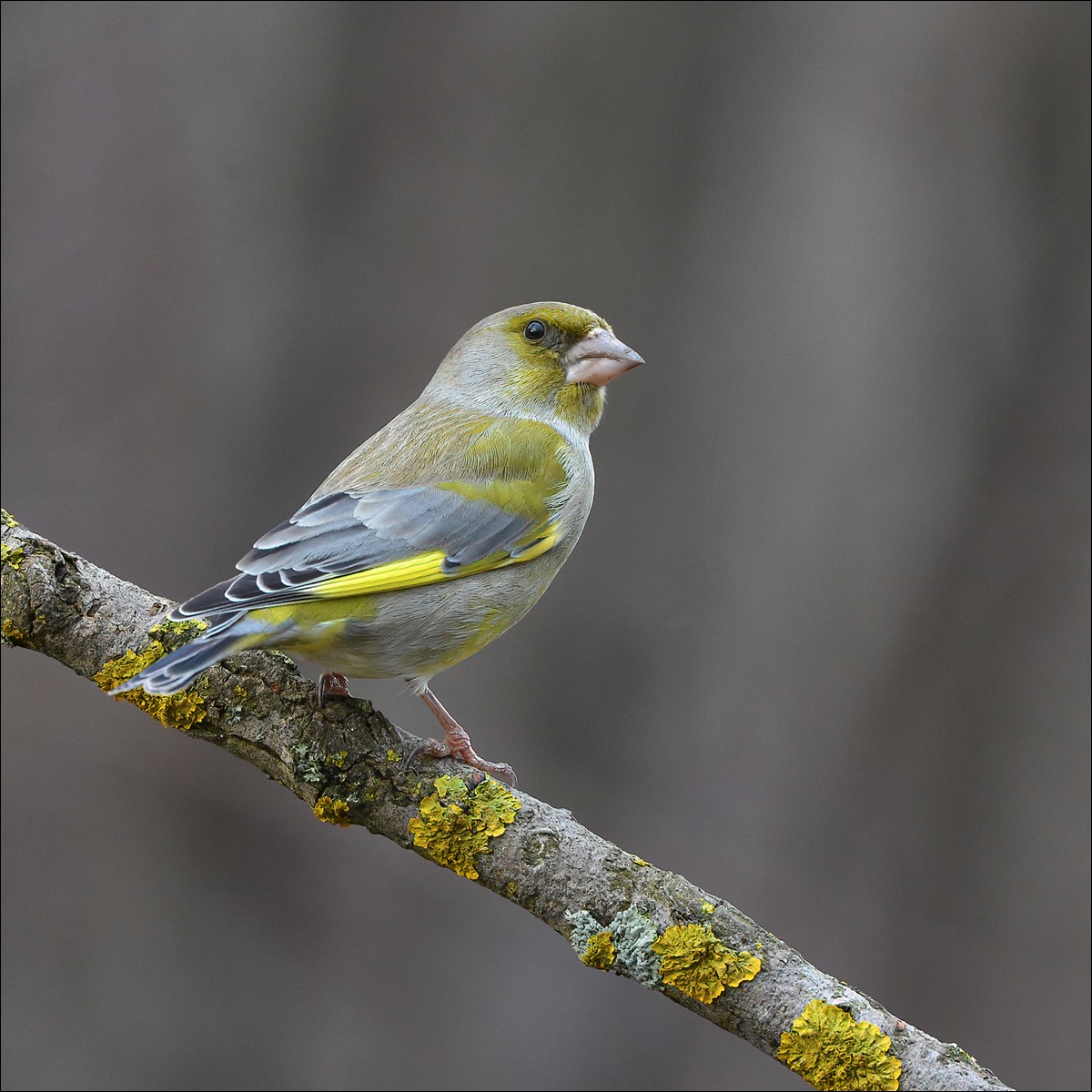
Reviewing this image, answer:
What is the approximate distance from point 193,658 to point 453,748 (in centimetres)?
62

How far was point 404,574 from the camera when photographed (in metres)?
2.51

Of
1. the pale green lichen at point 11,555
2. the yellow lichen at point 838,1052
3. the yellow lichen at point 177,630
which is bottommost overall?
the yellow lichen at point 838,1052

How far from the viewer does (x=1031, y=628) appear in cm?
511

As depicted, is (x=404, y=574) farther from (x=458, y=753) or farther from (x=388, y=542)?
(x=458, y=753)

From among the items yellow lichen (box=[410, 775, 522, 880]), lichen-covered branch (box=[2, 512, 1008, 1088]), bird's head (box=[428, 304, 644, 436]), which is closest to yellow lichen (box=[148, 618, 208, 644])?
lichen-covered branch (box=[2, 512, 1008, 1088])

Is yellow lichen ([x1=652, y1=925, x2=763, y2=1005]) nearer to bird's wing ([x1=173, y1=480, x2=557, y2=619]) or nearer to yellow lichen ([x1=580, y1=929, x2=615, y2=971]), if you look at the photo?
yellow lichen ([x1=580, y1=929, x2=615, y2=971])

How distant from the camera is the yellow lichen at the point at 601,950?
2.24 metres

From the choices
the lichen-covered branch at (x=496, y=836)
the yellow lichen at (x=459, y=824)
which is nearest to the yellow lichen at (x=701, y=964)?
the lichen-covered branch at (x=496, y=836)

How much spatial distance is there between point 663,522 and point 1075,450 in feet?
5.96

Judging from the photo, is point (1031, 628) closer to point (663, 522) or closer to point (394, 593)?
point (663, 522)

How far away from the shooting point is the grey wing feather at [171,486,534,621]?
90.4 inches

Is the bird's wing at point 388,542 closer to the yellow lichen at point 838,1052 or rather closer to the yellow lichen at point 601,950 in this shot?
the yellow lichen at point 601,950

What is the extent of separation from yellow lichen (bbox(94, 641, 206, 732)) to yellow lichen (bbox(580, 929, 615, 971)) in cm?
93

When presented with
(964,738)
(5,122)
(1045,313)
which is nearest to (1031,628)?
(964,738)
